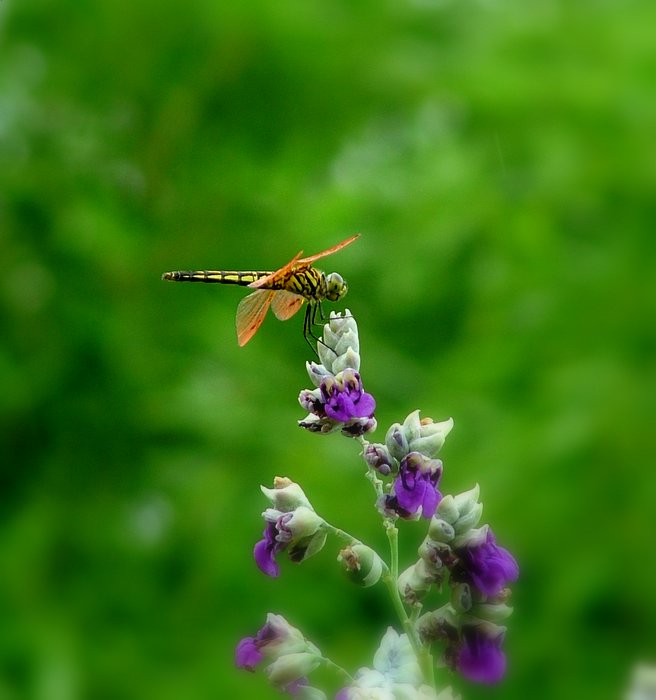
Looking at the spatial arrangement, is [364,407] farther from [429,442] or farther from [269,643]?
[269,643]

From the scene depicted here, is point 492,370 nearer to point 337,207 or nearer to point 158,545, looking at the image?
point 337,207

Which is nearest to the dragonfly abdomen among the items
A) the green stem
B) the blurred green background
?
the green stem

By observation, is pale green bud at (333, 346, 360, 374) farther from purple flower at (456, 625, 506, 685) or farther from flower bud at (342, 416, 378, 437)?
purple flower at (456, 625, 506, 685)

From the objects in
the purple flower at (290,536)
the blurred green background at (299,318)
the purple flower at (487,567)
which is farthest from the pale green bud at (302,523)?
the blurred green background at (299,318)

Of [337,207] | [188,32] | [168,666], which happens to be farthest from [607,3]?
[168,666]

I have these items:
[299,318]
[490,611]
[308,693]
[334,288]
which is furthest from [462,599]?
[299,318]
